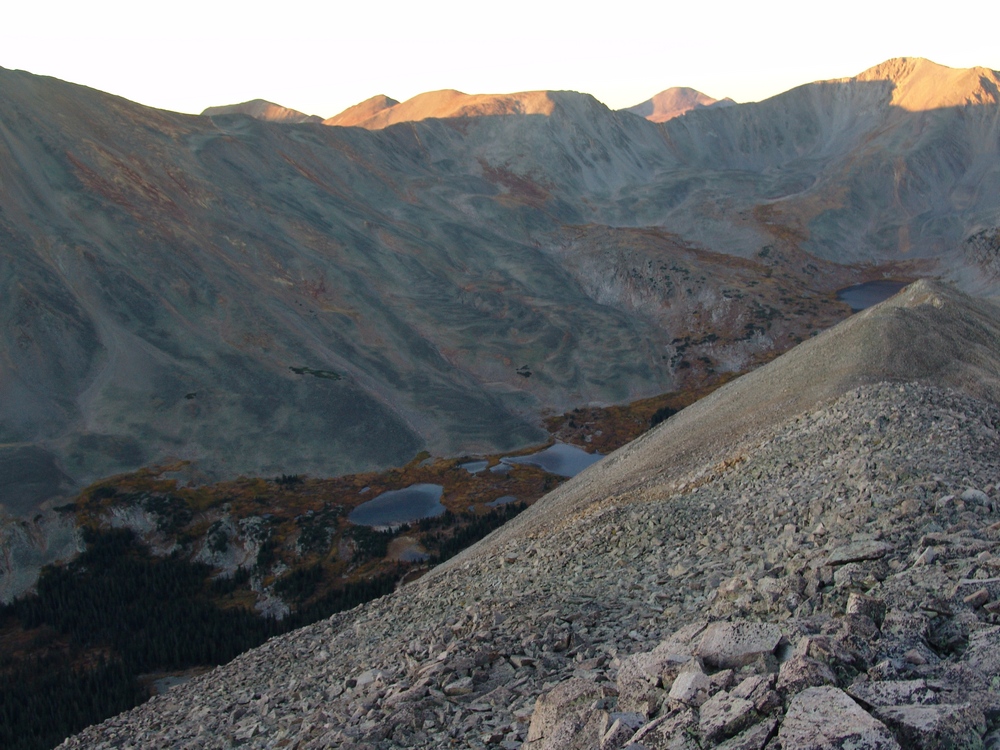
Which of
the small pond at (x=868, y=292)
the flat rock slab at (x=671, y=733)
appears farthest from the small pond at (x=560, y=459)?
the flat rock slab at (x=671, y=733)

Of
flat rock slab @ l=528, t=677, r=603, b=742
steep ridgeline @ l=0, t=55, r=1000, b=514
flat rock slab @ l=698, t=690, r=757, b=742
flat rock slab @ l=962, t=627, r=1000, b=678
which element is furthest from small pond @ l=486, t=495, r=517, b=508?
flat rock slab @ l=698, t=690, r=757, b=742

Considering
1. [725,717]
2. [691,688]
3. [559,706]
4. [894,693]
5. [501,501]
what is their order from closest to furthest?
1. [894,693]
2. [725,717]
3. [691,688]
4. [559,706]
5. [501,501]

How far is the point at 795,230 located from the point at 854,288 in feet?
65.0

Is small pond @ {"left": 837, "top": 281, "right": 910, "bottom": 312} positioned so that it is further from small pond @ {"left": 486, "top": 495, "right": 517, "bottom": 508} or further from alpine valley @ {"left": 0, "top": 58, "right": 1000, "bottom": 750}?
small pond @ {"left": 486, "top": 495, "right": 517, "bottom": 508}

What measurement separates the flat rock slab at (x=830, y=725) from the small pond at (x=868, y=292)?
114224 millimetres

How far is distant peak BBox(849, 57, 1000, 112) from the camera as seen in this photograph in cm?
16275

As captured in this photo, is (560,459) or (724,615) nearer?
(724,615)

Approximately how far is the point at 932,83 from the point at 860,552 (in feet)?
638

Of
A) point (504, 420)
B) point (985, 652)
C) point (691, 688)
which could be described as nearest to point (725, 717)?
point (691, 688)

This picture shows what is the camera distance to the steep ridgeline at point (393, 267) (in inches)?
2842

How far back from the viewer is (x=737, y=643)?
1096 cm

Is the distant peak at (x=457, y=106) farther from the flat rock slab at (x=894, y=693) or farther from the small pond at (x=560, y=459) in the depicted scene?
the flat rock slab at (x=894, y=693)

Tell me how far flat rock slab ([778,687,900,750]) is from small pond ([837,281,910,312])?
375ft

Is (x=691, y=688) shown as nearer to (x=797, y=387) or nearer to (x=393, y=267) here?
(x=797, y=387)
